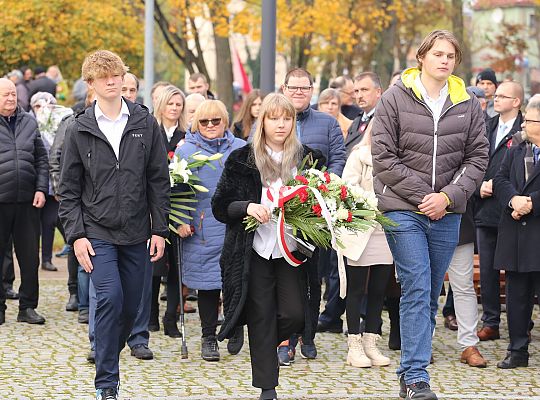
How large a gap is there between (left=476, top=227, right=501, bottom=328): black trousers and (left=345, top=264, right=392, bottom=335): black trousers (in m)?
1.12

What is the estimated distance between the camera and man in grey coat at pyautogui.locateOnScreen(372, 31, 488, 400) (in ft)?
25.8

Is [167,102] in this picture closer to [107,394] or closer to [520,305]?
[520,305]

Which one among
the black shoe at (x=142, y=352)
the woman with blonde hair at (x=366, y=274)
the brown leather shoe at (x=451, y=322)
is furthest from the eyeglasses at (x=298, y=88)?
the brown leather shoe at (x=451, y=322)

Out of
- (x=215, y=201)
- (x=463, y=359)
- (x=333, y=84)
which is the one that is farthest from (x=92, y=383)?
(x=333, y=84)

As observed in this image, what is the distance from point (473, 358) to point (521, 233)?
105cm

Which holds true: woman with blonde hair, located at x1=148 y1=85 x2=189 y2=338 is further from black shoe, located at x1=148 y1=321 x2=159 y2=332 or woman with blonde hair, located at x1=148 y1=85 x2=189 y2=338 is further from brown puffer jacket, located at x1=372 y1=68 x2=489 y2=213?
brown puffer jacket, located at x1=372 y1=68 x2=489 y2=213

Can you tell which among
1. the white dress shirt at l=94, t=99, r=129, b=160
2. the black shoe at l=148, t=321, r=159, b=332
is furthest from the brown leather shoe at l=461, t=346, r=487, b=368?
the white dress shirt at l=94, t=99, r=129, b=160

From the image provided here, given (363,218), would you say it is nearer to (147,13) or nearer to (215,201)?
(215,201)

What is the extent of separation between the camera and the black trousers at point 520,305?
9.65 metres

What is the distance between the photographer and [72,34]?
97.3 ft

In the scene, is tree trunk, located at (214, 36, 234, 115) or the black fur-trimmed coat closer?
the black fur-trimmed coat

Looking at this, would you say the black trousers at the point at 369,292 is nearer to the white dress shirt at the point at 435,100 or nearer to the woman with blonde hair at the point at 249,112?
the white dress shirt at the point at 435,100

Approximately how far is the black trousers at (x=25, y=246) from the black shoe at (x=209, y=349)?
234 centimetres

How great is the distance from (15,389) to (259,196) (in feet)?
7.27
